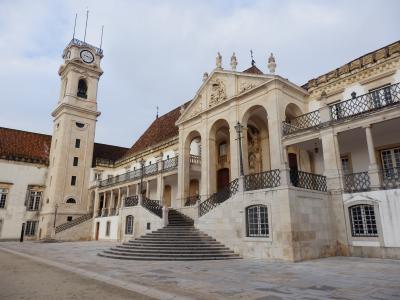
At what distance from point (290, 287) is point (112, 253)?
31.5 ft

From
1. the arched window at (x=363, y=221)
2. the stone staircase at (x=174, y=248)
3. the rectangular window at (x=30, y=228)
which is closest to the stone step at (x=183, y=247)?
the stone staircase at (x=174, y=248)

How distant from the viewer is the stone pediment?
18.8 meters

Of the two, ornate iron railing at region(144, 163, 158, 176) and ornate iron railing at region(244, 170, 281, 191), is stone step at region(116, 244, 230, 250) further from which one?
ornate iron railing at region(144, 163, 158, 176)

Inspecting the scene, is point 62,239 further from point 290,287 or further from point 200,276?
point 290,287

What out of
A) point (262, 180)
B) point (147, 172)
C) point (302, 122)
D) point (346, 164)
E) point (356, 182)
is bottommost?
point (356, 182)

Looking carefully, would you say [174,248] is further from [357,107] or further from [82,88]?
[82,88]

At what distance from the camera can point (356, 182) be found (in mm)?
13867

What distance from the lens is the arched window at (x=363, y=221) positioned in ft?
41.7

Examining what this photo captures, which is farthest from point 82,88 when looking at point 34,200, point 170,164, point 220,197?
point 220,197

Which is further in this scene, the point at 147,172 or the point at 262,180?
the point at 147,172

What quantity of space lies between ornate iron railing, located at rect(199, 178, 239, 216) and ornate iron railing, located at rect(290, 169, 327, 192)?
2871 millimetres

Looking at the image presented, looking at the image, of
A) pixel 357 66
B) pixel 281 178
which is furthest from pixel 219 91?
pixel 281 178

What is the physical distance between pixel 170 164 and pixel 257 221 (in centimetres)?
1310

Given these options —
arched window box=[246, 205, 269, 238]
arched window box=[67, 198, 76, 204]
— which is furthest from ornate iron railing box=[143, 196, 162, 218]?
arched window box=[67, 198, 76, 204]
